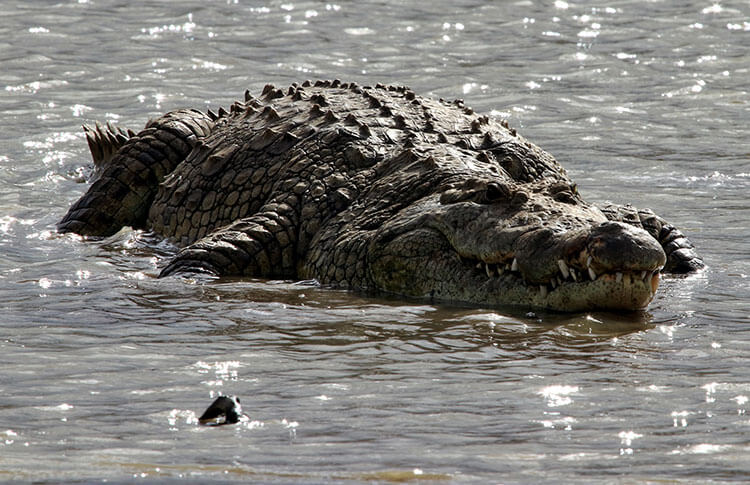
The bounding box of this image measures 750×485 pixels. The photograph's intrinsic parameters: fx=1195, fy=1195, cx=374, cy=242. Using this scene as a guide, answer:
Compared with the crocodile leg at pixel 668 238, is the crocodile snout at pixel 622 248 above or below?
above

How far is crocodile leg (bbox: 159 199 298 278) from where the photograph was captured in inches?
292

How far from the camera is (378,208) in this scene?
7.34m

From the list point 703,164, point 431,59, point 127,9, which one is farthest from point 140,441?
point 127,9

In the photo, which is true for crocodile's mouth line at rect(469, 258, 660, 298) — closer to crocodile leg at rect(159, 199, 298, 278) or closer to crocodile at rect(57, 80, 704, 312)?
crocodile at rect(57, 80, 704, 312)

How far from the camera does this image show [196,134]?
9.51 metres

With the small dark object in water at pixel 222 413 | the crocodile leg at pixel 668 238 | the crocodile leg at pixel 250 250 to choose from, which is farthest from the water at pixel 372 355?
the crocodile leg at pixel 250 250

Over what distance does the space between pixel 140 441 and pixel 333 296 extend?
289cm

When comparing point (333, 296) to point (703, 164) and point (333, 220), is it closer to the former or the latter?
point (333, 220)

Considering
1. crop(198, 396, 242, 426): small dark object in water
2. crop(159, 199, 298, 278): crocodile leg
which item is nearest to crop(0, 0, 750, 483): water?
crop(198, 396, 242, 426): small dark object in water

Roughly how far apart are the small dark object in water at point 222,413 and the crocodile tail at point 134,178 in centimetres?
520

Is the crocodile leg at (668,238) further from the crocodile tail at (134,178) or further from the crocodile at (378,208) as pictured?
the crocodile tail at (134,178)

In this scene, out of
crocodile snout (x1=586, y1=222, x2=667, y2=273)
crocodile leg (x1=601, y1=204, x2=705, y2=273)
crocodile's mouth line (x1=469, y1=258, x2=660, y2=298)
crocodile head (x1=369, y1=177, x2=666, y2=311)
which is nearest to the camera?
crocodile snout (x1=586, y1=222, x2=667, y2=273)

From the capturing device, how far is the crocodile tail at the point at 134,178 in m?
9.30

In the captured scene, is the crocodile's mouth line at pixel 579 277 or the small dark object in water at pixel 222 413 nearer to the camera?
the small dark object in water at pixel 222 413
